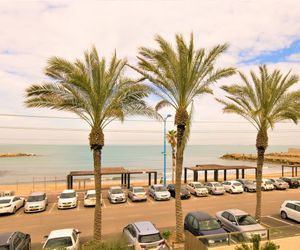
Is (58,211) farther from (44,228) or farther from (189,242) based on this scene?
(189,242)

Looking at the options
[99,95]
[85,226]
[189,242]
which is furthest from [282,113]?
[85,226]

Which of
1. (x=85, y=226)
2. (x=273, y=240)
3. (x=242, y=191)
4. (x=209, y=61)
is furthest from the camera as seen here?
(x=242, y=191)

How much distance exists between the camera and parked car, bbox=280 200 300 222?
19.2 metres

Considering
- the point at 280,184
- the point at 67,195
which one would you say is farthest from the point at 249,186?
the point at 67,195

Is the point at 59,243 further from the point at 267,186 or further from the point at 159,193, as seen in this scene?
the point at 267,186

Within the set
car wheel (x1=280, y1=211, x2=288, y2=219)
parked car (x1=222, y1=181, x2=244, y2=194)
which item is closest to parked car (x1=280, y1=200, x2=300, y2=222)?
car wheel (x1=280, y1=211, x2=288, y2=219)

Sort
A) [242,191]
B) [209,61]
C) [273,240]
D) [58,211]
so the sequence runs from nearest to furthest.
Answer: [273,240] → [209,61] → [58,211] → [242,191]

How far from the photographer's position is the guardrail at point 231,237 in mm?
11626

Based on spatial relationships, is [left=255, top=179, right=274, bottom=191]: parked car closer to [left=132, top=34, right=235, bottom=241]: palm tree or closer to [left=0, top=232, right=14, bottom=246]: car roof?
[left=132, top=34, right=235, bottom=241]: palm tree

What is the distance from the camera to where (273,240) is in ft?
41.1

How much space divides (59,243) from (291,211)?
646 inches

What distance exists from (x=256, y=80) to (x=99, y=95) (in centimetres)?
1094

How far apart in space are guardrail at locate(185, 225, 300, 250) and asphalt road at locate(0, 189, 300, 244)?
6254 mm

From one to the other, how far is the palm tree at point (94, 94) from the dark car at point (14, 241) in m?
3.53
